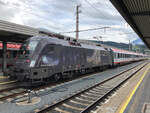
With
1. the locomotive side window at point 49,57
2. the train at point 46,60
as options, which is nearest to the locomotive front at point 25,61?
the train at point 46,60

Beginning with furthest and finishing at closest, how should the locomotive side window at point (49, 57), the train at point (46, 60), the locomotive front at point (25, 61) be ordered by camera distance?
the locomotive side window at point (49, 57) < the train at point (46, 60) < the locomotive front at point (25, 61)

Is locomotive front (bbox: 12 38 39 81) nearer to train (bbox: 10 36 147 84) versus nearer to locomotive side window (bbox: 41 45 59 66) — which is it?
train (bbox: 10 36 147 84)

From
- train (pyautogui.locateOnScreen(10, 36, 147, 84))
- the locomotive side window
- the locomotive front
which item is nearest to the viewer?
the locomotive front

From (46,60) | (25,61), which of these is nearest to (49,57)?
(46,60)

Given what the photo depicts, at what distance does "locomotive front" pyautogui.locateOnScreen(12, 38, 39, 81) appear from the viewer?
360 inches

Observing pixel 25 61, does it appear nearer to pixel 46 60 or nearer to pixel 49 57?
pixel 46 60

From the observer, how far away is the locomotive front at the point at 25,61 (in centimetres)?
916

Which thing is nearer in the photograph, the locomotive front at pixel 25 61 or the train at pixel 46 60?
the locomotive front at pixel 25 61

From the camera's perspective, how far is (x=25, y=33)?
1356 centimetres

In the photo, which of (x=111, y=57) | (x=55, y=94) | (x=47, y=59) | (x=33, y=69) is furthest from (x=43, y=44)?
(x=111, y=57)

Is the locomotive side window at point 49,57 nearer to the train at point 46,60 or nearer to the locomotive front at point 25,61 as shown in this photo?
the train at point 46,60

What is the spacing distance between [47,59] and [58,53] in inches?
51.6

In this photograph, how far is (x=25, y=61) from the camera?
9.52m

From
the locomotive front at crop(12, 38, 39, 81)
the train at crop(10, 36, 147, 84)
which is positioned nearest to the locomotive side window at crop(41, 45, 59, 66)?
the train at crop(10, 36, 147, 84)
